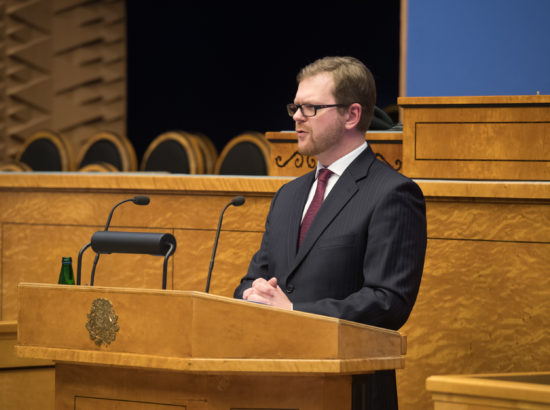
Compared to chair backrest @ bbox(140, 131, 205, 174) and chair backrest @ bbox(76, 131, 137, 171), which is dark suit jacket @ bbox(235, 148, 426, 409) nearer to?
chair backrest @ bbox(140, 131, 205, 174)

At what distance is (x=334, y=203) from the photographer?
1.76m

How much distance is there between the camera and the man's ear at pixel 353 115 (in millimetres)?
1792

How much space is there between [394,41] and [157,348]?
19.0 feet

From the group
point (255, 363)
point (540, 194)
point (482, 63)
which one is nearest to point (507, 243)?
point (540, 194)

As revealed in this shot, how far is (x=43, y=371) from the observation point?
8.61ft

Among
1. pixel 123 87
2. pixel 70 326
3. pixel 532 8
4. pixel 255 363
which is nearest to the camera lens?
pixel 255 363

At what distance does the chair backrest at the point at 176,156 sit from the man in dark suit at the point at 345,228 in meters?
2.46

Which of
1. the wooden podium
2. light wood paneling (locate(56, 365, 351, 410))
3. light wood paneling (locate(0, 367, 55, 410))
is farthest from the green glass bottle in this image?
light wood paneling (locate(56, 365, 351, 410))

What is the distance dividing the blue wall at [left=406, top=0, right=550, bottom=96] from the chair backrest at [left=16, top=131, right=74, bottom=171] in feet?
7.13

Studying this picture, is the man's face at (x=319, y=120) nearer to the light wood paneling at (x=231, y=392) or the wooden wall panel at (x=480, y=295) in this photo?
the light wood paneling at (x=231, y=392)

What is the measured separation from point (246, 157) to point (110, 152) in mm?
805

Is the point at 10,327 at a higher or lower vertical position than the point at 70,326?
lower

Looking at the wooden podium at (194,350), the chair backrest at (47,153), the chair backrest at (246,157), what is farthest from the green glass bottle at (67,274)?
the chair backrest at (47,153)

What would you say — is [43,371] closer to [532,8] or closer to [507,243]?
[507,243]
